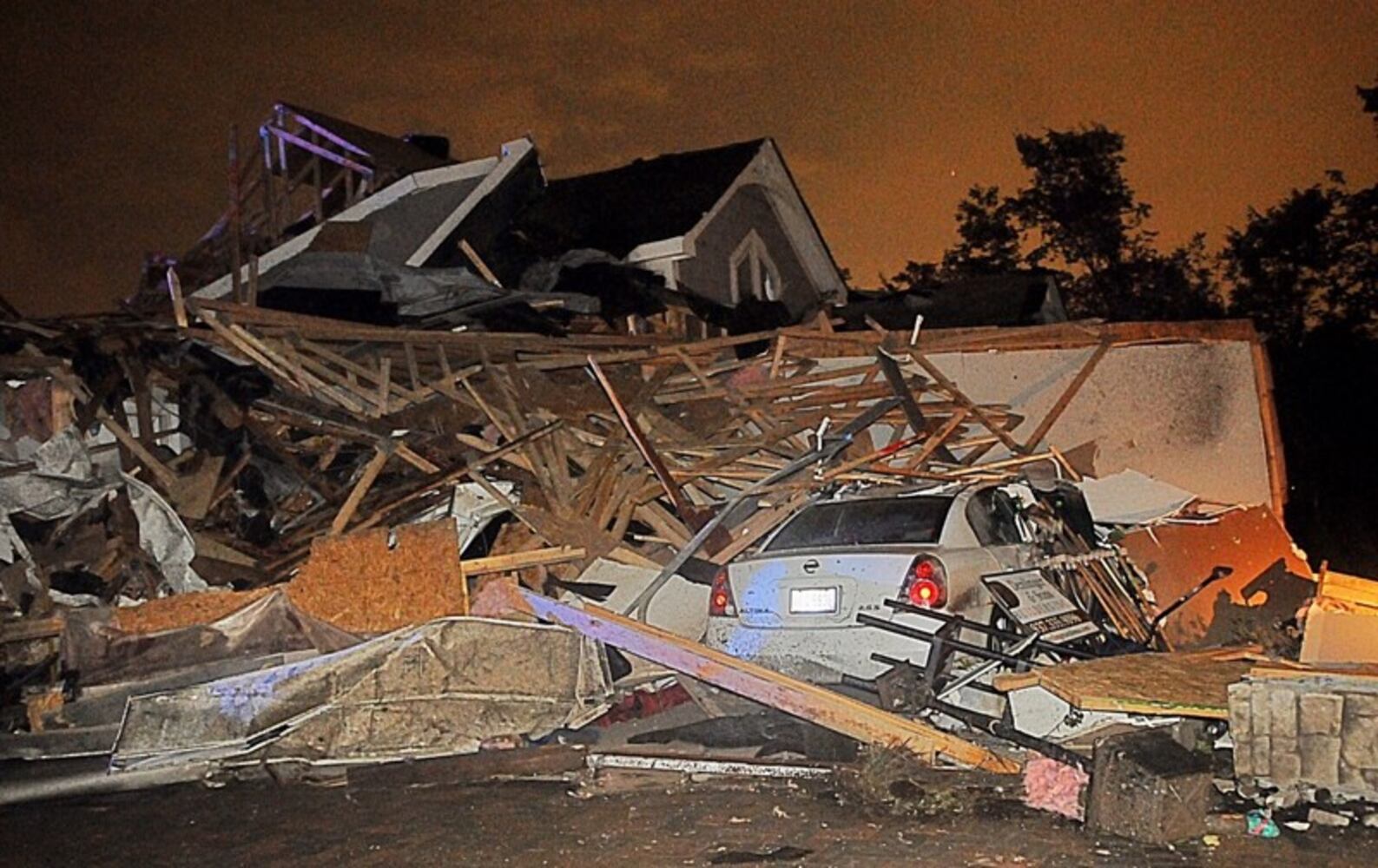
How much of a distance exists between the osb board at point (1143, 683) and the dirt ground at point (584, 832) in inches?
26.1

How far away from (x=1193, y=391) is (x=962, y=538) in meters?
7.00

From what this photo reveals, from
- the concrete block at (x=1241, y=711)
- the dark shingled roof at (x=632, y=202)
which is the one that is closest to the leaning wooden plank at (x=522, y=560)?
the concrete block at (x=1241, y=711)

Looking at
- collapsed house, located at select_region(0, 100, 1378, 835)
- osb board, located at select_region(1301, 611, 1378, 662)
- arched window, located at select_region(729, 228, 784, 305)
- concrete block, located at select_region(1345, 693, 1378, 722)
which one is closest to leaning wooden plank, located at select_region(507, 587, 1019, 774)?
collapsed house, located at select_region(0, 100, 1378, 835)

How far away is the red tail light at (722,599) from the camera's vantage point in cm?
848

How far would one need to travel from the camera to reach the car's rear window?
8.15 m

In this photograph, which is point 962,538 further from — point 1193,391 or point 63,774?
point 1193,391

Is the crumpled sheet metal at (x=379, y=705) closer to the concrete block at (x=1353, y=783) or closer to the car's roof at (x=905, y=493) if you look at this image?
the car's roof at (x=905, y=493)

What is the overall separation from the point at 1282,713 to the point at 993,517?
9.31ft

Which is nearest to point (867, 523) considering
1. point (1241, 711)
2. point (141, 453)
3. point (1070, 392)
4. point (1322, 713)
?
point (1241, 711)

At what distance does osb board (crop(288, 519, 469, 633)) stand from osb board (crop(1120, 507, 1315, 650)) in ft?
21.1

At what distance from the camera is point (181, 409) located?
12.1 metres

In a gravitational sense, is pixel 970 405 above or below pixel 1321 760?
above

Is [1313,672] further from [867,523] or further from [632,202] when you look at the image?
[632,202]

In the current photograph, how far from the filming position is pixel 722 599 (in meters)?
8.58
